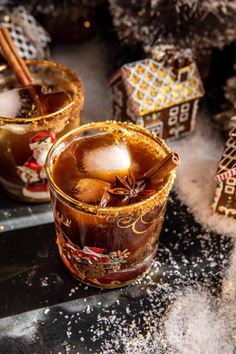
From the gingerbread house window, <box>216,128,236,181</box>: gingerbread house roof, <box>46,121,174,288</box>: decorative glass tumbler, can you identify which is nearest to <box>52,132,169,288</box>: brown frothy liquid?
<box>46,121,174,288</box>: decorative glass tumbler

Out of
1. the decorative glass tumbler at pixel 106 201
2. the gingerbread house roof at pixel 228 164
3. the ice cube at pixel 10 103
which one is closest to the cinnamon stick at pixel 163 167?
the decorative glass tumbler at pixel 106 201

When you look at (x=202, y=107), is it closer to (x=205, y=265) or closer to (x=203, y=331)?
(x=205, y=265)

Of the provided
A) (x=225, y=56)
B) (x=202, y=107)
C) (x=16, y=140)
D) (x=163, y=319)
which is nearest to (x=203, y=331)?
(x=163, y=319)

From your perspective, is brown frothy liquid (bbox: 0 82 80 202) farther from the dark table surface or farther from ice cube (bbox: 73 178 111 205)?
ice cube (bbox: 73 178 111 205)

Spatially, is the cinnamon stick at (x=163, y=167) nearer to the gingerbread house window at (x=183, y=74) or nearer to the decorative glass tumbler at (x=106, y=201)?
the decorative glass tumbler at (x=106, y=201)

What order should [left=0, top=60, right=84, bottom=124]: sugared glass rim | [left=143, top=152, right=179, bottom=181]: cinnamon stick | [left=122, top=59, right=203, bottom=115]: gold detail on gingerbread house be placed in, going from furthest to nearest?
1. [left=122, top=59, right=203, bottom=115]: gold detail on gingerbread house
2. [left=0, top=60, right=84, bottom=124]: sugared glass rim
3. [left=143, top=152, right=179, bottom=181]: cinnamon stick

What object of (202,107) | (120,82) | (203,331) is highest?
(120,82)
